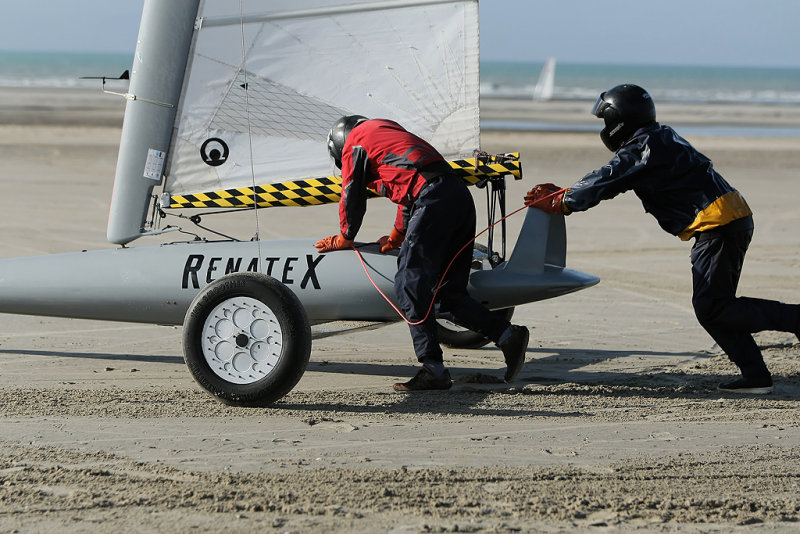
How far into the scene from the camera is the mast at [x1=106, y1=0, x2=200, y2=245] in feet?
23.5

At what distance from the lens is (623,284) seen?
33.8 ft

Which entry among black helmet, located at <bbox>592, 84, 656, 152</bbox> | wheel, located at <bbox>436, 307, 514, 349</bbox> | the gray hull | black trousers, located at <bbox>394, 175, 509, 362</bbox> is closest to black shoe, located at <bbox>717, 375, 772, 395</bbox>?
the gray hull

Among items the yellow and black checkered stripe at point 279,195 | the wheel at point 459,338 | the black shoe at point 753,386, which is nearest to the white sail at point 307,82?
the yellow and black checkered stripe at point 279,195

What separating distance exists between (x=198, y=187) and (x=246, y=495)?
338 cm

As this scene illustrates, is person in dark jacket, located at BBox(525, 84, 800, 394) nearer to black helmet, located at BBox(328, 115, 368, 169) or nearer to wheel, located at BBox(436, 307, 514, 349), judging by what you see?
black helmet, located at BBox(328, 115, 368, 169)

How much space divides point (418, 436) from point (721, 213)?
2.21m

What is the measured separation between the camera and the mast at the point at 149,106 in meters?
7.15

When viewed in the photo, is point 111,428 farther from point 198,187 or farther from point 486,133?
point 486,133

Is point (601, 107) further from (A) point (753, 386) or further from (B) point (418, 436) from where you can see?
(B) point (418, 436)

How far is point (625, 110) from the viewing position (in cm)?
636

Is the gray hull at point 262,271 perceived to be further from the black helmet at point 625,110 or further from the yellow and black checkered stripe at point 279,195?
the black helmet at point 625,110

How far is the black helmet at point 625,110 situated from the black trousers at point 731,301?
0.75 metres

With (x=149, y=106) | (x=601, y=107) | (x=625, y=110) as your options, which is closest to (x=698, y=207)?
(x=625, y=110)

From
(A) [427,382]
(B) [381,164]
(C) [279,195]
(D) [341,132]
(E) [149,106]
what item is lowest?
(A) [427,382]
